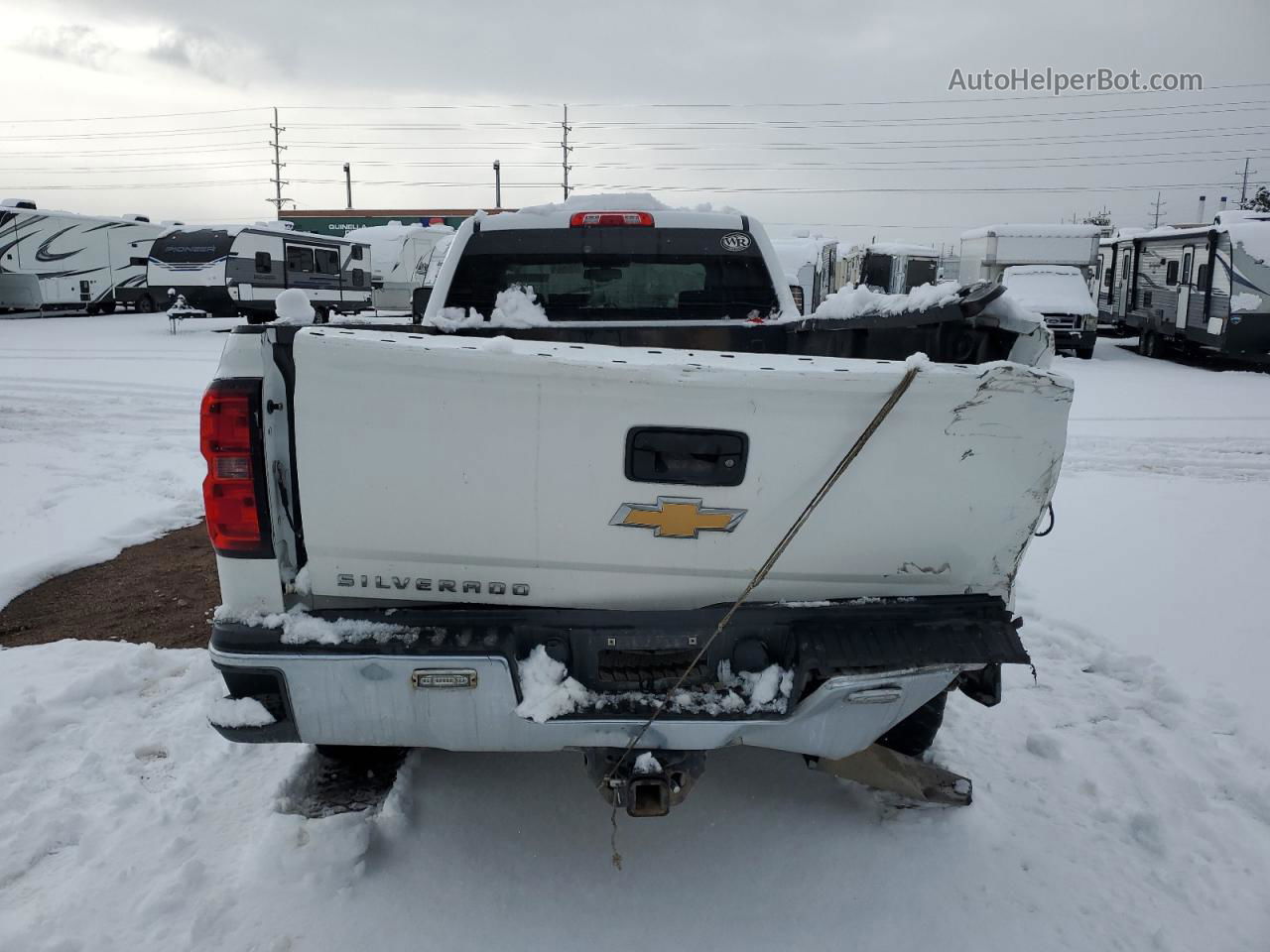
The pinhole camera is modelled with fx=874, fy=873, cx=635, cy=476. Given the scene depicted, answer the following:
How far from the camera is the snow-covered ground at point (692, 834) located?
2.66m

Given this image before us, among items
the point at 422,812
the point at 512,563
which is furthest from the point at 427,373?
the point at 422,812

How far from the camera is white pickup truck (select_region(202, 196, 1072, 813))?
7.79 ft

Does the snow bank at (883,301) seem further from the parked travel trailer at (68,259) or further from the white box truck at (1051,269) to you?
the parked travel trailer at (68,259)

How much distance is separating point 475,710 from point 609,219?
2.87m

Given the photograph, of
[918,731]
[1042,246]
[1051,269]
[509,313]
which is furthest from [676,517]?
[1042,246]

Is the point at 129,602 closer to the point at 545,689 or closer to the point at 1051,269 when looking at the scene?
the point at 545,689

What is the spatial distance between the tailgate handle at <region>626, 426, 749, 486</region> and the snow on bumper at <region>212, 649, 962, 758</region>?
2.16 feet

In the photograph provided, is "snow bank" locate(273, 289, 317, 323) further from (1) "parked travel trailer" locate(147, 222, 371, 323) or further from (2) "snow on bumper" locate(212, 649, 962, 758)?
(1) "parked travel trailer" locate(147, 222, 371, 323)

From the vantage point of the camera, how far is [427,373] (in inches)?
91.8

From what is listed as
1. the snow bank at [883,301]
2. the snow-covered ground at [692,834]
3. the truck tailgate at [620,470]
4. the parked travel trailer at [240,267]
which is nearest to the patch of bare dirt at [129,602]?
the snow-covered ground at [692,834]

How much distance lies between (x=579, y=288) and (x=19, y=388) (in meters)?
13.0

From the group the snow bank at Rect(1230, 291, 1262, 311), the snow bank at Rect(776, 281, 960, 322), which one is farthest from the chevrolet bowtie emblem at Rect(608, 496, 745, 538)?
the snow bank at Rect(1230, 291, 1262, 311)

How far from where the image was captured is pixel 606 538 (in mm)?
2475

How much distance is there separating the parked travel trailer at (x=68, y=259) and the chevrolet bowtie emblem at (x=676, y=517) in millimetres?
34428
